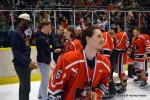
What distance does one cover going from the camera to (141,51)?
777 centimetres

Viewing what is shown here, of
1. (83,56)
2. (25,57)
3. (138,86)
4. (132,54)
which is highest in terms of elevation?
(83,56)

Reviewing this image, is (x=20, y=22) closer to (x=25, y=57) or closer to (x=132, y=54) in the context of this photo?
(x=25, y=57)

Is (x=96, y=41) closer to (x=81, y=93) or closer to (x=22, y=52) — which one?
(x=81, y=93)

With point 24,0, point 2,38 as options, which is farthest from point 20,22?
point 24,0

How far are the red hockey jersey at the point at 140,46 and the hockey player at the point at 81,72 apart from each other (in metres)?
Answer: 4.66

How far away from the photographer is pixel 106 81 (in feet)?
10.7

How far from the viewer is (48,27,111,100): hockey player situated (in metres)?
3.01

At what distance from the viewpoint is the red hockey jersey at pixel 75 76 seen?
3008mm

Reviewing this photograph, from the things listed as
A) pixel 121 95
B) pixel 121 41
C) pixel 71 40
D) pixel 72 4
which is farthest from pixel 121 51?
pixel 72 4

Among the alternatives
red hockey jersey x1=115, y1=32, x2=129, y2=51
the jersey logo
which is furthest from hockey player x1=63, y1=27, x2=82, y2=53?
the jersey logo

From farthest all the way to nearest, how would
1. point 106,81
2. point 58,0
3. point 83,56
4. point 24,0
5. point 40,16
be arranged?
1. point 58,0
2. point 24,0
3. point 40,16
4. point 106,81
5. point 83,56

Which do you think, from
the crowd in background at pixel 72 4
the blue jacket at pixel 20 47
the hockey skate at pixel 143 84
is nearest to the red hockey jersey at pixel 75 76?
the blue jacket at pixel 20 47

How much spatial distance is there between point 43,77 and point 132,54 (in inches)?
106

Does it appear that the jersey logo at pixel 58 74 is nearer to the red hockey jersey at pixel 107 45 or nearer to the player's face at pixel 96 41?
the player's face at pixel 96 41
